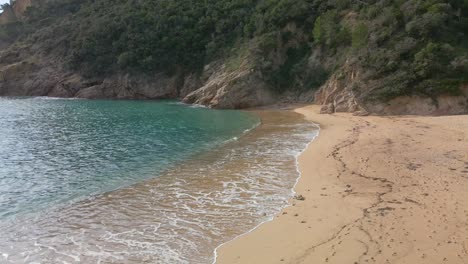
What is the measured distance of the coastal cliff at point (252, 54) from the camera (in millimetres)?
33219

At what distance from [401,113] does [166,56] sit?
38.7 m

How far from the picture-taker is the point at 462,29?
118 ft

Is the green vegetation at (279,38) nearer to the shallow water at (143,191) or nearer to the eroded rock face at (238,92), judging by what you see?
the eroded rock face at (238,92)

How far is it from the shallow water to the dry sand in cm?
97

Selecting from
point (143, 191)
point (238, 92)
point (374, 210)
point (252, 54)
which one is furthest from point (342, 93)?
point (374, 210)

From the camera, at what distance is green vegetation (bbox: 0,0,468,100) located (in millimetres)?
33469

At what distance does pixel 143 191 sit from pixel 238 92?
3176cm

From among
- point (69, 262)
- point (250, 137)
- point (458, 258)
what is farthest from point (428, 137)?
point (69, 262)

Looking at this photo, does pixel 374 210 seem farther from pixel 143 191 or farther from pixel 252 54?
pixel 252 54

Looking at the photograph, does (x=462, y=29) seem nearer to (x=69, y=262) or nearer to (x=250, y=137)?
(x=250, y=137)

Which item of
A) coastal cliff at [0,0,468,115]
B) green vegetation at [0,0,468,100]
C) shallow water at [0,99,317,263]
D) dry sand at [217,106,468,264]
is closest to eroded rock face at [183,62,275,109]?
coastal cliff at [0,0,468,115]

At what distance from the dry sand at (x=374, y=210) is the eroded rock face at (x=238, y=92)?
83.3 ft

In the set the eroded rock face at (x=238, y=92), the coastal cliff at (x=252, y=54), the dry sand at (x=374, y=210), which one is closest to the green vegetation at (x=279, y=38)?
the coastal cliff at (x=252, y=54)

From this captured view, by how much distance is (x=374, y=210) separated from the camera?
11938mm
